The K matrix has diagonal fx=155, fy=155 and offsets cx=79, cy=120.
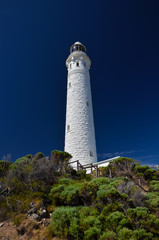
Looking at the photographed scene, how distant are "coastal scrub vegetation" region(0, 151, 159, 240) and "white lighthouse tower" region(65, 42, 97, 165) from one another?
5.26m

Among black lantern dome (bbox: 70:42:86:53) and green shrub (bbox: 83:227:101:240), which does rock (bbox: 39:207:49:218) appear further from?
black lantern dome (bbox: 70:42:86:53)

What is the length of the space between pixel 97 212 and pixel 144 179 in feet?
22.0

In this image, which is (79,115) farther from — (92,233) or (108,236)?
(108,236)

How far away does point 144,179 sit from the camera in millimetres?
10898

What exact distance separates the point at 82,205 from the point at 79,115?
34.3 ft

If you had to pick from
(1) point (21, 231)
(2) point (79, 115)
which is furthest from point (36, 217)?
(2) point (79, 115)

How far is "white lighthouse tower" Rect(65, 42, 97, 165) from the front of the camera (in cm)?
1473

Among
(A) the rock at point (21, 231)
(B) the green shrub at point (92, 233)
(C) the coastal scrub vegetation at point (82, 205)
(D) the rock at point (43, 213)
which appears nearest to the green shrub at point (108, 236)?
(C) the coastal scrub vegetation at point (82, 205)

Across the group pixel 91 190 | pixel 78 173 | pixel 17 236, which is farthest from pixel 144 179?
pixel 17 236

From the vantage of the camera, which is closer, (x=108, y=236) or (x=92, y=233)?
(x=108, y=236)

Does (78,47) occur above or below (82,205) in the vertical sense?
above

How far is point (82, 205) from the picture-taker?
6.54 m

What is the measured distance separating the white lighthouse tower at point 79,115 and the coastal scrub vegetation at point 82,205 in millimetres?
5262

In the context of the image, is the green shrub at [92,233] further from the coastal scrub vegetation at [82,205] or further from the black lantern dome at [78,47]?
the black lantern dome at [78,47]
